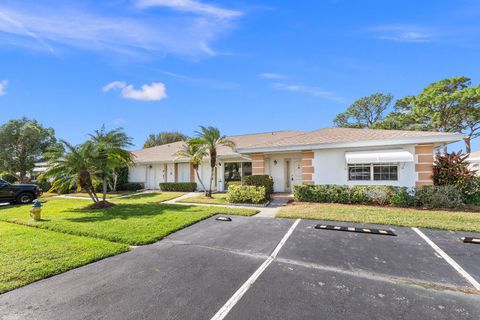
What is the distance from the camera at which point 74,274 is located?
4863mm

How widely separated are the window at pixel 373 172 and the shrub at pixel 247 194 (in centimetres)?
553

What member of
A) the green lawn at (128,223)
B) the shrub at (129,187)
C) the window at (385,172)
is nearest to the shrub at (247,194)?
the green lawn at (128,223)

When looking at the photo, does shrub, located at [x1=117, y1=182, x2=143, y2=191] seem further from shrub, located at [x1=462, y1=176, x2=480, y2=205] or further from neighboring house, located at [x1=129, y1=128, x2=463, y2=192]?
shrub, located at [x1=462, y1=176, x2=480, y2=205]

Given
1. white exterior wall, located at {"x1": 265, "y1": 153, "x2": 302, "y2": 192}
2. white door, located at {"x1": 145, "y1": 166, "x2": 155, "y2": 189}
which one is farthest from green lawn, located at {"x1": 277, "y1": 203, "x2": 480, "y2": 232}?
white door, located at {"x1": 145, "y1": 166, "x2": 155, "y2": 189}

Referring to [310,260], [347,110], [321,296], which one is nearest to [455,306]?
[321,296]

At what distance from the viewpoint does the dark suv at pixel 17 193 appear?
15.2 metres

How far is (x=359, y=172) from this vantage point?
1368 centimetres

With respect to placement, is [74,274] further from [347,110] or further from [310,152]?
[347,110]

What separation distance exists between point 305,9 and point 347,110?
1255 inches

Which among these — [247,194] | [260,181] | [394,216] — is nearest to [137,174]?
[260,181]

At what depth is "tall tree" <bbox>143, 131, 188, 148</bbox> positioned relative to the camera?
52.9 metres

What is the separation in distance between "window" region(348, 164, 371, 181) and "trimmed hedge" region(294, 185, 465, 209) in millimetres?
1017

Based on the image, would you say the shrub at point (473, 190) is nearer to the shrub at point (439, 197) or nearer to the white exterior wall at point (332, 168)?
the shrub at point (439, 197)

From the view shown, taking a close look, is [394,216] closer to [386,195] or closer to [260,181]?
[386,195]
